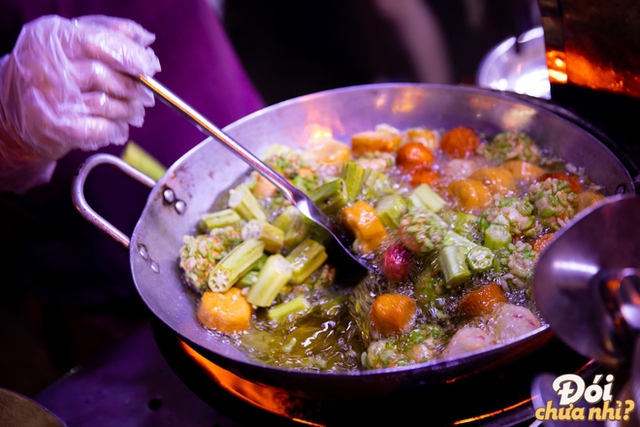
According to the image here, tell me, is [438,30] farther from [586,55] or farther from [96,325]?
[96,325]

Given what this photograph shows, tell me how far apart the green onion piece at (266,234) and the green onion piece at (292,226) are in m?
0.03

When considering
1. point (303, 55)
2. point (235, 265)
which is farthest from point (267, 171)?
point (303, 55)

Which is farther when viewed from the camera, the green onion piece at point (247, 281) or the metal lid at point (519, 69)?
the metal lid at point (519, 69)

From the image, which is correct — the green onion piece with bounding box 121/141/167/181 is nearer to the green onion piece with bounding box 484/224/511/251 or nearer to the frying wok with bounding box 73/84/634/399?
the frying wok with bounding box 73/84/634/399

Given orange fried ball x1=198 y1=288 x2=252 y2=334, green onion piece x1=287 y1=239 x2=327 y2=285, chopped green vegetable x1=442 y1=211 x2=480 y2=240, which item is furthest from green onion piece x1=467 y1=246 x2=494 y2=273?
orange fried ball x1=198 y1=288 x2=252 y2=334

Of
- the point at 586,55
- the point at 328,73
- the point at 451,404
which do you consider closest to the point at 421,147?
the point at 586,55

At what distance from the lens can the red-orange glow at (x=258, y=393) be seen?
1321 mm

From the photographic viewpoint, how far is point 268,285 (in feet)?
5.48

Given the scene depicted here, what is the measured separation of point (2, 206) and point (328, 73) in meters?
3.90

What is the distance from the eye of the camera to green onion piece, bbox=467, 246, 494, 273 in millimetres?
1438

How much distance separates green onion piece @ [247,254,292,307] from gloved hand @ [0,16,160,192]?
694 mm

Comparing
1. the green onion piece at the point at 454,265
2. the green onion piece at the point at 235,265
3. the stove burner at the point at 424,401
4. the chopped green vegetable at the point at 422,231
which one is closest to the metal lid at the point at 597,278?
the stove burner at the point at 424,401

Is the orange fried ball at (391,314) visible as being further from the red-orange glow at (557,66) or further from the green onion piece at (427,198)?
the red-orange glow at (557,66)

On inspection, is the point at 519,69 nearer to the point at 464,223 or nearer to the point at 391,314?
the point at 464,223
